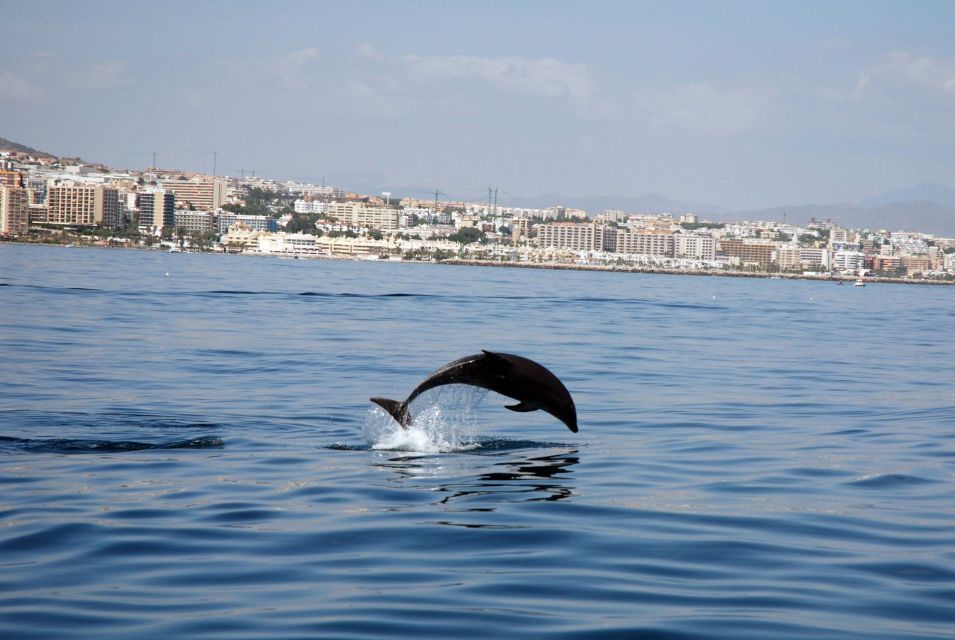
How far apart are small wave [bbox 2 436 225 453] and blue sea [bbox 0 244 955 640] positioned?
0.06 metres

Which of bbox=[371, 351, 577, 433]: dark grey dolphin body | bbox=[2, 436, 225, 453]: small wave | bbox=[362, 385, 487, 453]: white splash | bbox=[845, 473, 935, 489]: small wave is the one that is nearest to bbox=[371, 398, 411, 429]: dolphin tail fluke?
bbox=[371, 351, 577, 433]: dark grey dolphin body

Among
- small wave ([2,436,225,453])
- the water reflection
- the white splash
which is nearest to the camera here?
the water reflection

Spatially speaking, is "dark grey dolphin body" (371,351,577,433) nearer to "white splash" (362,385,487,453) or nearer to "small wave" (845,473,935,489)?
"white splash" (362,385,487,453)

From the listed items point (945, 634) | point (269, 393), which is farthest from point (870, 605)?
point (269, 393)

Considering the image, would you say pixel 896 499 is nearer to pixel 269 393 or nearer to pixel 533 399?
pixel 533 399

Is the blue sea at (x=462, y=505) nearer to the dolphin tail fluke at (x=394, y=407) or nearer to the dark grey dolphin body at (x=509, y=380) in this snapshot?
the dolphin tail fluke at (x=394, y=407)

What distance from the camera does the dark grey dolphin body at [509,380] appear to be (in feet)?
38.3

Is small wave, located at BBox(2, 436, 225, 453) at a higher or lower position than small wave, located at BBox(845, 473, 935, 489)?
lower

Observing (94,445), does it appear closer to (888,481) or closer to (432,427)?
(432,427)

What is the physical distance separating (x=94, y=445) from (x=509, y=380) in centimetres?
465

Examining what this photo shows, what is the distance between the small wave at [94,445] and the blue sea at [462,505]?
0.21 feet

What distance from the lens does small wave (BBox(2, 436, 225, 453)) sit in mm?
12953

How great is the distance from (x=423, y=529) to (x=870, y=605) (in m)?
3.29

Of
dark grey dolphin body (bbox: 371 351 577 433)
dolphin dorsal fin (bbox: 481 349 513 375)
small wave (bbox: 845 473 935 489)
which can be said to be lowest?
small wave (bbox: 845 473 935 489)
